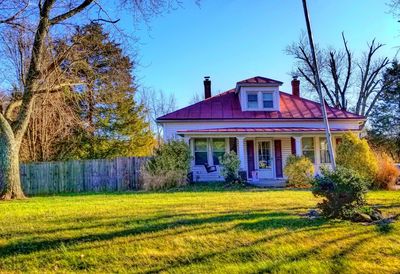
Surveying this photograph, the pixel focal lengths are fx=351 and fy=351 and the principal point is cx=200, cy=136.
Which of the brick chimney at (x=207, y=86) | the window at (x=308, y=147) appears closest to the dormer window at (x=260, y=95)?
the window at (x=308, y=147)

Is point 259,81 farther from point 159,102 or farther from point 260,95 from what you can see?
point 159,102

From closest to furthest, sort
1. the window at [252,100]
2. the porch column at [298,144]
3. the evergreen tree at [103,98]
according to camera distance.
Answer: the evergreen tree at [103,98]
the porch column at [298,144]
the window at [252,100]

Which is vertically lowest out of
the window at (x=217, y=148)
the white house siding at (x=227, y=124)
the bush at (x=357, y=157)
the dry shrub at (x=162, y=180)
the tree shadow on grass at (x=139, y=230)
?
the tree shadow on grass at (x=139, y=230)

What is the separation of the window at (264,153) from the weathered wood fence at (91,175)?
6.92 metres

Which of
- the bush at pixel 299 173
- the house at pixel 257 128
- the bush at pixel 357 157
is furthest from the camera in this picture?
the house at pixel 257 128

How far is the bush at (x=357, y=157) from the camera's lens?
1368cm

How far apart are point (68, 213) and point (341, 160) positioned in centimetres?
1123

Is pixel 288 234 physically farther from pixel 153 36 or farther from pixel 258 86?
→ pixel 258 86

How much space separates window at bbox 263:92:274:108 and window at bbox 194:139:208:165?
427 centimetres

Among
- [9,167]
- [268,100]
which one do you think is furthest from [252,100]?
[9,167]

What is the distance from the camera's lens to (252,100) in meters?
20.3

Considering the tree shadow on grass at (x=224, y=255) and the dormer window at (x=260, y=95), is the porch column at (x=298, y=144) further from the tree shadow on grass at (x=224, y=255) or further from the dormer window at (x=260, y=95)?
the tree shadow on grass at (x=224, y=255)

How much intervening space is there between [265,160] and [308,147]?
2632mm

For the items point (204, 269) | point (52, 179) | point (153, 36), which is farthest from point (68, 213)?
point (52, 179)
